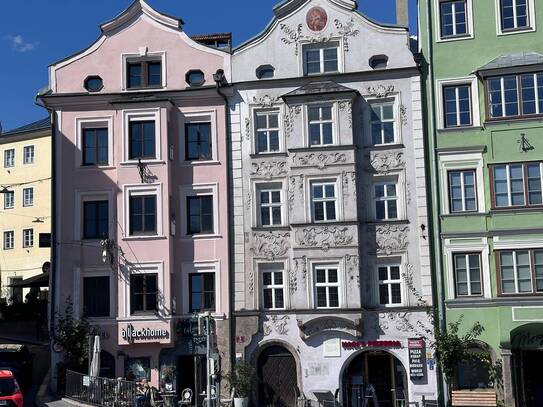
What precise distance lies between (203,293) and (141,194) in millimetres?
4768

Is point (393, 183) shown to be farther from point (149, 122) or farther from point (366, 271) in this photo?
point (149, 122)

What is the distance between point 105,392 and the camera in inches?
1172

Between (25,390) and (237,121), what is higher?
(237,121)

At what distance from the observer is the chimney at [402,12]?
36.9 meters

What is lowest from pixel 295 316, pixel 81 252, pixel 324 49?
pixel 295 316

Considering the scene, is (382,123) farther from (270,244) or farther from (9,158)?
(9,158)

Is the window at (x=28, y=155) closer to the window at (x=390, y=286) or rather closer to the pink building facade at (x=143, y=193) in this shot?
the pink building facade at (x=143, y=193)

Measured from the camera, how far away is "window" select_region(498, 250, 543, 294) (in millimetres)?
31312

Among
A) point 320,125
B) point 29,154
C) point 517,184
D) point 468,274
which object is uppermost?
point 29,154

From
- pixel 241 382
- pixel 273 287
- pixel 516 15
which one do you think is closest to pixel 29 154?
pixel 273 287

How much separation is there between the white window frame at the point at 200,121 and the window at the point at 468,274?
10.5 m

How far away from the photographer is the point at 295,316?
109ft

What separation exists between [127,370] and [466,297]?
13.5 meters

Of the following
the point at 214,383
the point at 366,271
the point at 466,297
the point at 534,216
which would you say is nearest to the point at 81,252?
the point at 214,383
